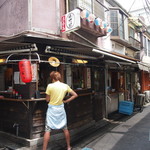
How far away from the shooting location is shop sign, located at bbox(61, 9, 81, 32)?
599 cm

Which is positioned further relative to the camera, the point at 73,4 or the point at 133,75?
the point at 133,75

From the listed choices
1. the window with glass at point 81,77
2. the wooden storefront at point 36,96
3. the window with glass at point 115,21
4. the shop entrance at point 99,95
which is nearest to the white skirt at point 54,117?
the wooden storefront at point 36,96

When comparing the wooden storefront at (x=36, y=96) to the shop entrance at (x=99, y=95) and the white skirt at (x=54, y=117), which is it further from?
the white skirt at (x=54, y=117)

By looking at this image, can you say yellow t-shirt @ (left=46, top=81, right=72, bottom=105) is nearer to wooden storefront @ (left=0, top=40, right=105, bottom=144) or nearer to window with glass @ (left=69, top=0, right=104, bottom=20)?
wooden storefront @ (left=0, top=40, right=105, bottom=144)

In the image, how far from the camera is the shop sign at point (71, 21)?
5.99m

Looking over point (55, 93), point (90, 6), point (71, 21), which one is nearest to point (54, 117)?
point (55, 93)

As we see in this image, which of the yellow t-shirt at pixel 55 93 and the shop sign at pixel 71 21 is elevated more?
the shop sign at pixel 71 21

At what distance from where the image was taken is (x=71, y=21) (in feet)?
20.1

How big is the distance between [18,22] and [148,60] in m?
18.3

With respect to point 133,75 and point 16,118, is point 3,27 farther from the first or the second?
point 133,75

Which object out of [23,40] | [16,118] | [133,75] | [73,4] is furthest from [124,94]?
[23,40]

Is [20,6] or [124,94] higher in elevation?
[20,6]

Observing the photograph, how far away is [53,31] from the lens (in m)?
6.20

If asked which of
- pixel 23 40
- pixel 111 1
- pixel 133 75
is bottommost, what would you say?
pixel 133 75
